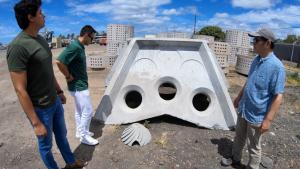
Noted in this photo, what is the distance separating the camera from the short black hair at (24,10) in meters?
2.45

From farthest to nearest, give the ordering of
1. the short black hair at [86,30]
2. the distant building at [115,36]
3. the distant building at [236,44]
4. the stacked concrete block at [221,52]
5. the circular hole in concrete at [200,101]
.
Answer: the distant building at [236,44] < the distant building at [115,36] < the stacked concrete block at [221,52] < the circular hole in concrete at [200,101] < the short black hair at [86,30]

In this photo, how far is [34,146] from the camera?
4.38 metres

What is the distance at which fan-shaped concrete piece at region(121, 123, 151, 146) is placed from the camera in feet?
14.4

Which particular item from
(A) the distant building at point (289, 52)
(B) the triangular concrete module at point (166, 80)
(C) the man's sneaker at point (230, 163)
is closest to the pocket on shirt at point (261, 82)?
(C) the man's sneaker at point (230, 163)

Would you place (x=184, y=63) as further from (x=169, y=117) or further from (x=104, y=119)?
(x=104, y=119)

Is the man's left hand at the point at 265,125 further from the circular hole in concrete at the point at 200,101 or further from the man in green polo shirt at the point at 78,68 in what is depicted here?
the circular hole in concrete at the point at 200,101

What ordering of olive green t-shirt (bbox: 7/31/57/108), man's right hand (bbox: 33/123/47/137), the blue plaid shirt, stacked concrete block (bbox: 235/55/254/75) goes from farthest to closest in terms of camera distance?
stacked concrete block (bbox: 235/55/254/75) < the blue plaid shirt < man's right hand (bbox: 33/123/47/137) < olive green t-shirt (bbox: 7/31/57/108)

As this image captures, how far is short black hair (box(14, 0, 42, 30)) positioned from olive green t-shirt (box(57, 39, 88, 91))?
1137 millimetres

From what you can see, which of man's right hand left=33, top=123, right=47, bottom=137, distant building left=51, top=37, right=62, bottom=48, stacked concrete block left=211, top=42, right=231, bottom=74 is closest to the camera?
man's right hand left=33, top=123, right=47, bottom=137

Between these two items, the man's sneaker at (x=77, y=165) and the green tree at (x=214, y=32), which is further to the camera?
the green tree at (x=214, y=32)

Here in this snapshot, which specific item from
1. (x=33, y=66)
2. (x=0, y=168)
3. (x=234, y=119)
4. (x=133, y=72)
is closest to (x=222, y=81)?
(x=234, y=119)

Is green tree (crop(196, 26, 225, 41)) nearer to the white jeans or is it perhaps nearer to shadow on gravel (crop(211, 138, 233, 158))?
shadow on gravel (crop(211, 138, 233, 158))

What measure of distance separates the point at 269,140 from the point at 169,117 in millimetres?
1922

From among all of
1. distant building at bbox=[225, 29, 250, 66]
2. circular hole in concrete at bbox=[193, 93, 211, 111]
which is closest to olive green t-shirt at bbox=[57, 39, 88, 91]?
circular hole in concrete at bbox=[193, 93, 211, 111]
